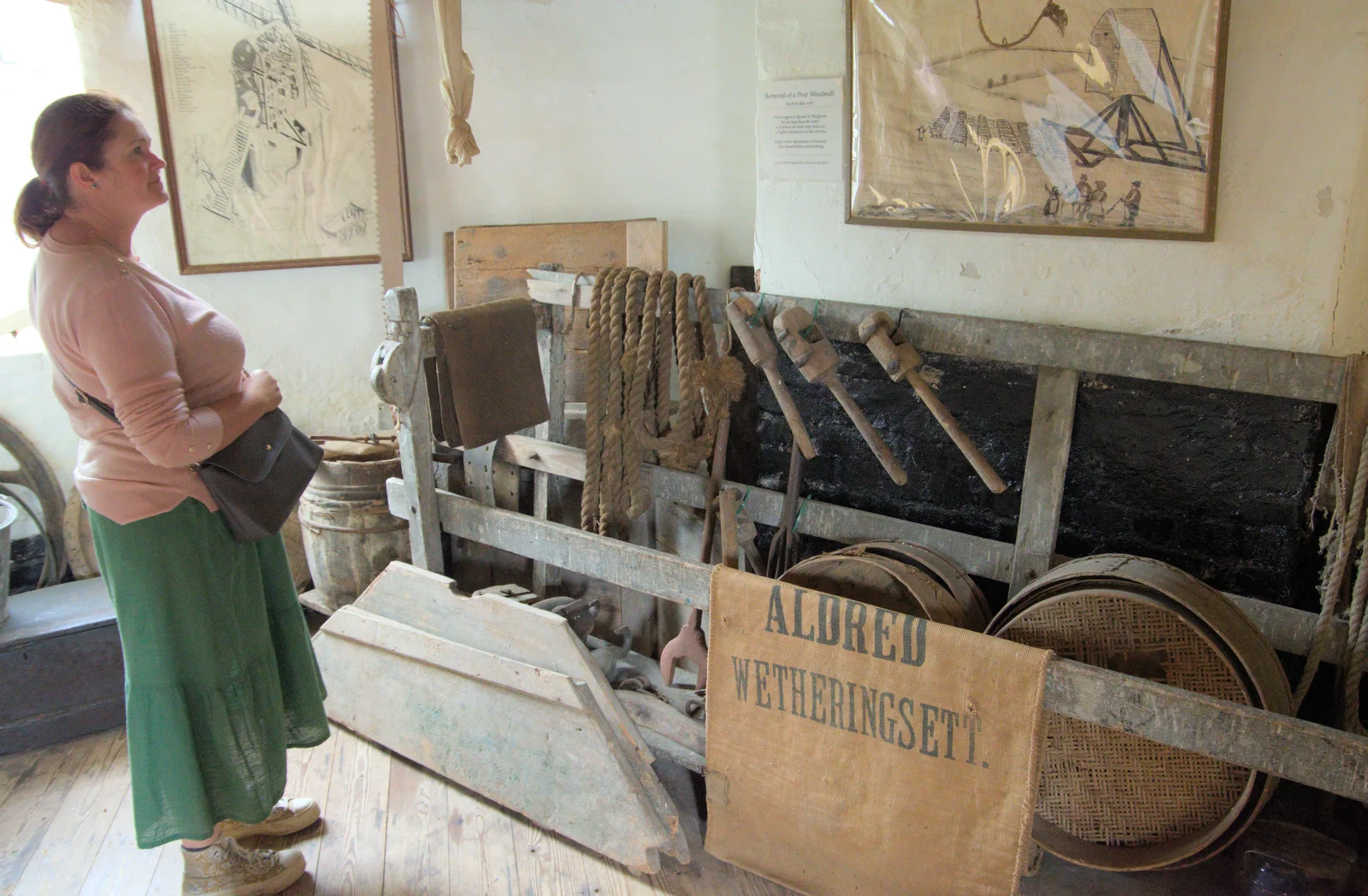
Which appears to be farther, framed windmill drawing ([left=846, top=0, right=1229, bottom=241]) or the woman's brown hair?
framed windmill drawing ([left=846, top=0, right=1229, bottom=241])

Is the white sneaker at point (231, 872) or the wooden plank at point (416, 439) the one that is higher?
the wooden plank at point (416, 439)

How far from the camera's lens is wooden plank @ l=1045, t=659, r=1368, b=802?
1534 mm

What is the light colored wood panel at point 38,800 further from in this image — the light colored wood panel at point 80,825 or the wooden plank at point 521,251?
the wooden plank at point 521,251

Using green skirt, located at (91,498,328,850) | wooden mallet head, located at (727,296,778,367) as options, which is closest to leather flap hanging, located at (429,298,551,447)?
green skirt, located at (91,498,328,850)

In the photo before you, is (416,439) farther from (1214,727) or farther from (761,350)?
(1214,727)

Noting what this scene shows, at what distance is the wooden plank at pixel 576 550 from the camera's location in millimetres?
2135

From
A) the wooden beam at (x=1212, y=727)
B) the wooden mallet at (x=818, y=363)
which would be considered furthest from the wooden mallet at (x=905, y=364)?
the wooden beam at (x=1212, y=727)

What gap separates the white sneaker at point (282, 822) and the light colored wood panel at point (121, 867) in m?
0.22

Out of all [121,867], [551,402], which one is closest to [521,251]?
[551,402]

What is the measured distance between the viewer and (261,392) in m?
2.03

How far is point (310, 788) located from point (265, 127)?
2.29 metres

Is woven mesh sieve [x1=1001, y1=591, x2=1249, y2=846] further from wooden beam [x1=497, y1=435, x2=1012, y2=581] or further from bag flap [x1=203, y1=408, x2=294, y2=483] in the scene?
bag flap [x1=203, y1=408, x2=294, y2=483]

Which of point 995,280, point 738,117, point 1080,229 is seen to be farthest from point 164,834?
point 738,117

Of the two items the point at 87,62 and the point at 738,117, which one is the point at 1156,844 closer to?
the point at 738,117
